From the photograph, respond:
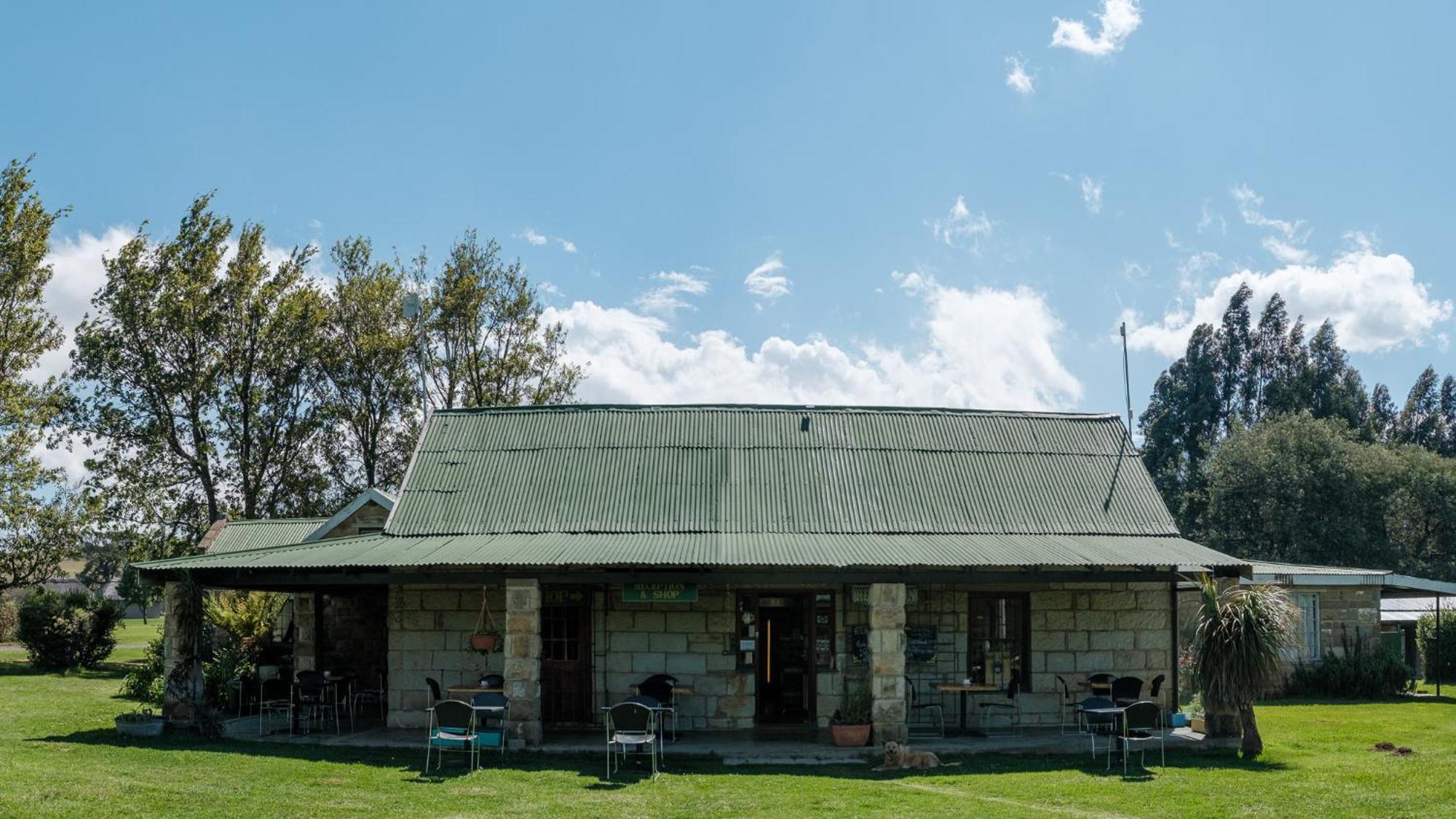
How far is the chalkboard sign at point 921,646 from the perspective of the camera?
16453 mm

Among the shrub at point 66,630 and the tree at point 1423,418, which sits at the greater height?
the tree at point 1423,418

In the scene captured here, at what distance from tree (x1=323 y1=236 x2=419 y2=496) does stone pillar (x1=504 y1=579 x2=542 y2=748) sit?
2298 centimetres

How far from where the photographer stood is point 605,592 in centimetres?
1634

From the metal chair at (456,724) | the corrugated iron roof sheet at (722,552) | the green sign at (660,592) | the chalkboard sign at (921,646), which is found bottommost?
the metal chair at (456,724)

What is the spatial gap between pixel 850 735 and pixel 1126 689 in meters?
3.77

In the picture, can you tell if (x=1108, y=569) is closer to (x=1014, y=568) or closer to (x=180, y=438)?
(x=1014, y=568)

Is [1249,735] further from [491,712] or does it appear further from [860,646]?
[491,712]

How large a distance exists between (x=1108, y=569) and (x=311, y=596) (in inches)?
528

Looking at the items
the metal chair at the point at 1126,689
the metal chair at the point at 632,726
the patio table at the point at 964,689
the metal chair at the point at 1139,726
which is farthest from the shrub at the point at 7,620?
the metal chair at the point at 1139,726

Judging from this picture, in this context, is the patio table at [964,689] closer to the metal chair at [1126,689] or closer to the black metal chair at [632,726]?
the metal chair at [1126,689]

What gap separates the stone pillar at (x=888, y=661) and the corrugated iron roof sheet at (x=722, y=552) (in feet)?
1.65

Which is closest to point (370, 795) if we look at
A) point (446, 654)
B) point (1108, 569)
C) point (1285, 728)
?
point (446, 654)

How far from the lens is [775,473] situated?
18297 mm

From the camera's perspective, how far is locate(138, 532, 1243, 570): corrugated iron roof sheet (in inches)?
563
